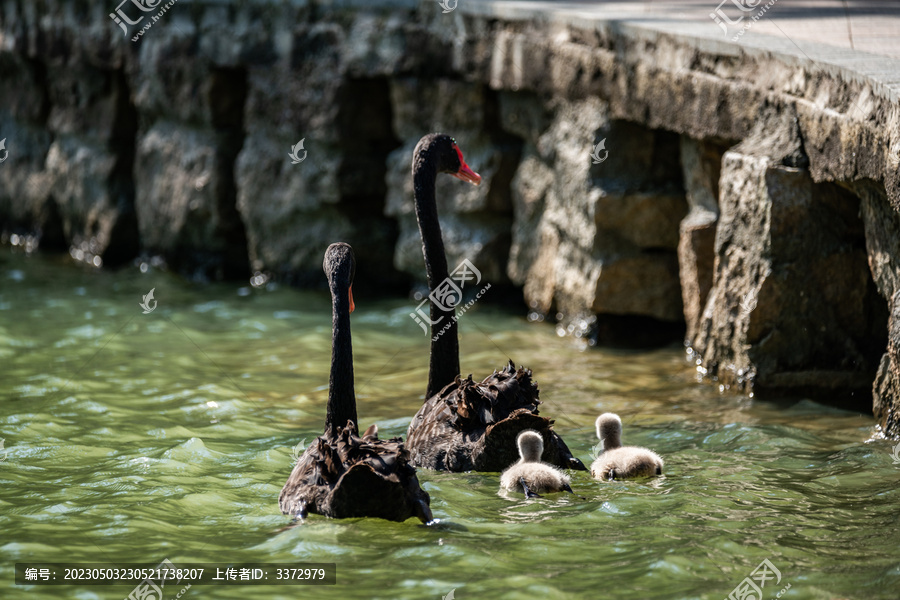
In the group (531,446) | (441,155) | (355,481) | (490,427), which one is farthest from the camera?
(441,155)

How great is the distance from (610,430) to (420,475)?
967 mm

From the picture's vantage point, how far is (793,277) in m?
6.35

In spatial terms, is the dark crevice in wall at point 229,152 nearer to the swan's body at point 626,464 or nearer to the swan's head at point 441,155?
the swan's head at point 441,155

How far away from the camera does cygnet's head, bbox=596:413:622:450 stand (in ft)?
17.1

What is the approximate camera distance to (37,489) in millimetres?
4988

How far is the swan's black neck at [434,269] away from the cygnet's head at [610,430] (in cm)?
90

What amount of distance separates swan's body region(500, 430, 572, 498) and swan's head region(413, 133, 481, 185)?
198 centimetres

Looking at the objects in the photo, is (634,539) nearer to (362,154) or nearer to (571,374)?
(571,374)

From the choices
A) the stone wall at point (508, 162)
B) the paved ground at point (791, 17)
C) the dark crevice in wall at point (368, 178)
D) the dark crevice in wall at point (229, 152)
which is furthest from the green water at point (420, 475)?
the paved ground at point (791, 17)

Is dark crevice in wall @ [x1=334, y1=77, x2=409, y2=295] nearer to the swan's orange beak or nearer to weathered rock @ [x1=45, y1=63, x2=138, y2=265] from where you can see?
weathered rock @ [x1=45, y1=63, x2=138, y2=265]

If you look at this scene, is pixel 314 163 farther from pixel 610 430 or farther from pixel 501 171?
pixel 610 430

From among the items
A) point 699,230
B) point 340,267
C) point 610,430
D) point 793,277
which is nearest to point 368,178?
point 699,230

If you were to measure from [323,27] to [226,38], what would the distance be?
1.13m

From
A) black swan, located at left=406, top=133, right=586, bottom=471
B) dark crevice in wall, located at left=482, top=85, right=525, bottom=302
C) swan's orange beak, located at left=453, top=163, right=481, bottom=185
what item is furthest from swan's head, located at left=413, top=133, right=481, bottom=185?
dark crevice in wall, located at left=482, top=85, right=525, bottom=302
